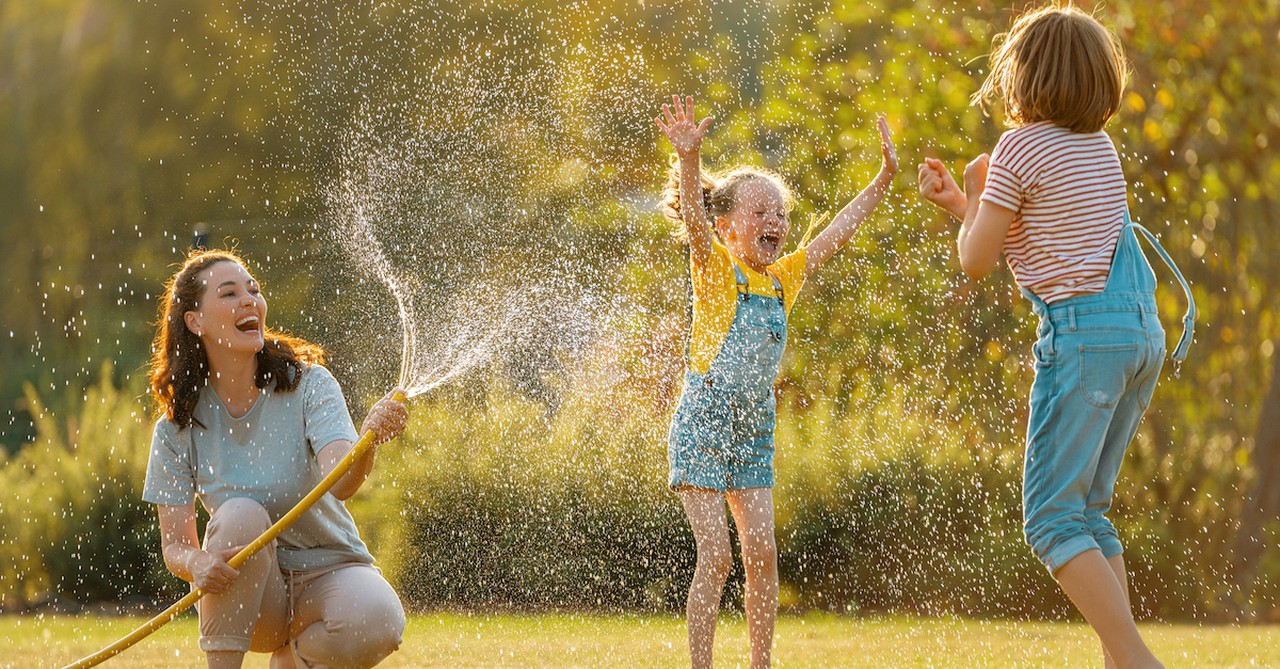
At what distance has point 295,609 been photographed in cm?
329

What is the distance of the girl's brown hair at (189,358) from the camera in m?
3.35

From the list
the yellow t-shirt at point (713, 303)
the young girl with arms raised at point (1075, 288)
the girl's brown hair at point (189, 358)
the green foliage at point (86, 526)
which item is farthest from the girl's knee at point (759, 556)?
the green foliage at point (86, 526)

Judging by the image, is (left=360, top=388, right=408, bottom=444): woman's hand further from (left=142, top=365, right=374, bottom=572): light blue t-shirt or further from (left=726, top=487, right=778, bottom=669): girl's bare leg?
(left=726, top=487, right=778, bottom=669): girl's bare leg

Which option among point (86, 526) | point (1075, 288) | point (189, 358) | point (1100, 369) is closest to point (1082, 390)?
point (1100, 369)

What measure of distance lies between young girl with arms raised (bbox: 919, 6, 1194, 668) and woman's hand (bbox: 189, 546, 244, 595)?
166cm

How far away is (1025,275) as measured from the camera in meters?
3.00

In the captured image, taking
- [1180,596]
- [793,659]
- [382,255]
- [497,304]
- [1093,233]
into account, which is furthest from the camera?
[382,255]

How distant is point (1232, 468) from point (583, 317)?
3.00 metres

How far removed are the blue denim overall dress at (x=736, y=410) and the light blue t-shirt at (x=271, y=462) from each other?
2.97ft

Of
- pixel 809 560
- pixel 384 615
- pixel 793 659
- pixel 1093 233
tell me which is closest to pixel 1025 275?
pixel 1093 233

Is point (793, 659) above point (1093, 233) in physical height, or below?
below

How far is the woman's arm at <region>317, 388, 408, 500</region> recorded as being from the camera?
3096 millimetres

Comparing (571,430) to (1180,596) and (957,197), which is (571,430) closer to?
(1180,596)

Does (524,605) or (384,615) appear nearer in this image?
(384,615)
